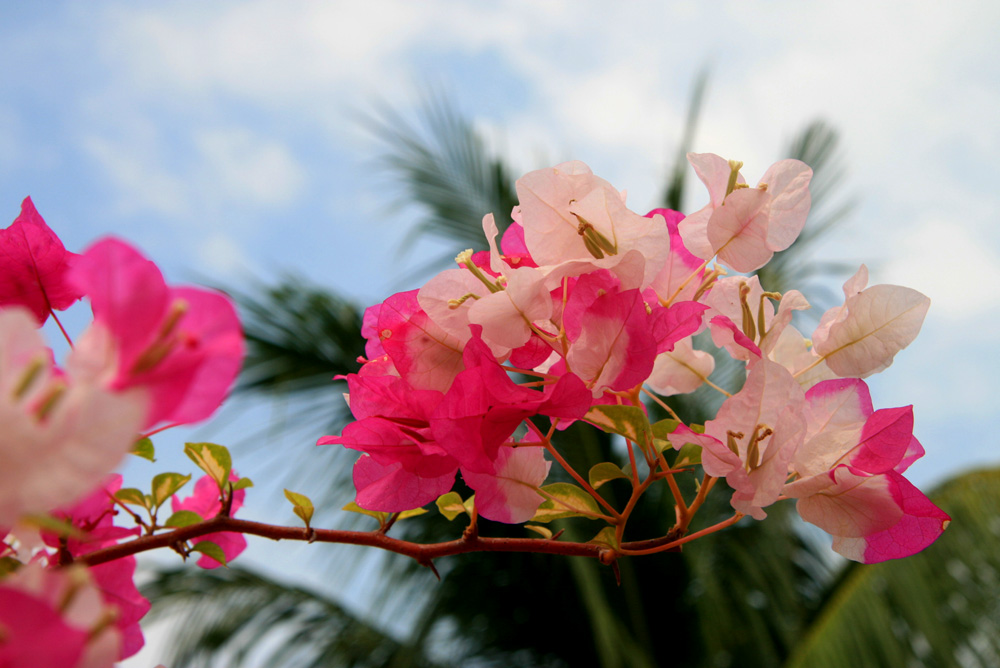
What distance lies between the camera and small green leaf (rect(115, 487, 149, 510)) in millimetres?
362

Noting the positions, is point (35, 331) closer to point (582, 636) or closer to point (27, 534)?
point (27, 534)

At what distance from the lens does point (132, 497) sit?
14.3 inches

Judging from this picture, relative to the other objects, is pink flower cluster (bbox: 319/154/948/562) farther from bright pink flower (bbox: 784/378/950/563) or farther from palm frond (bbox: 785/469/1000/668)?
palm frond (bbox: 785/469/1000/668)

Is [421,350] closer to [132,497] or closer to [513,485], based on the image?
[513,485]

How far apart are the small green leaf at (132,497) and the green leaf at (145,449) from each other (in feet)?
0.07

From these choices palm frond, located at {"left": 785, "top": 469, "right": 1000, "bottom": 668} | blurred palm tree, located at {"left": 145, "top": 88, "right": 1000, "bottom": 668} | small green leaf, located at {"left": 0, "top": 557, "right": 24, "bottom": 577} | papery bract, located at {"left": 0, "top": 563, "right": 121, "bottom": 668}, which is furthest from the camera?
blurred palm tree, located at {"left": 145, "top": 88, "right": 1000, "bottom": 668}

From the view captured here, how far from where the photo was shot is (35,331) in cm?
15

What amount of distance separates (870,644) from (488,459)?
150cm

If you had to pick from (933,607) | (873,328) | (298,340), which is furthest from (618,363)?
(298,340)

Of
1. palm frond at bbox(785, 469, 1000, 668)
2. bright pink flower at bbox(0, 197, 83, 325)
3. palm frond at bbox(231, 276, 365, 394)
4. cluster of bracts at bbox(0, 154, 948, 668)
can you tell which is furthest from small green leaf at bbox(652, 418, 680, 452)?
palm frond at bbox(231, 276, 365, 394)

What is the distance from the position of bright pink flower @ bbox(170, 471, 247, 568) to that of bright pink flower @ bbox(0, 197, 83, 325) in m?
0.13

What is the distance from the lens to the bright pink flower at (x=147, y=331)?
143 millimetres

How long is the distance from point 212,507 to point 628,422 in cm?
28

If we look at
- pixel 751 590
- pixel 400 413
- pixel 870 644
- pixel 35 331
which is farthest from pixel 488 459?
pixel 751 590
